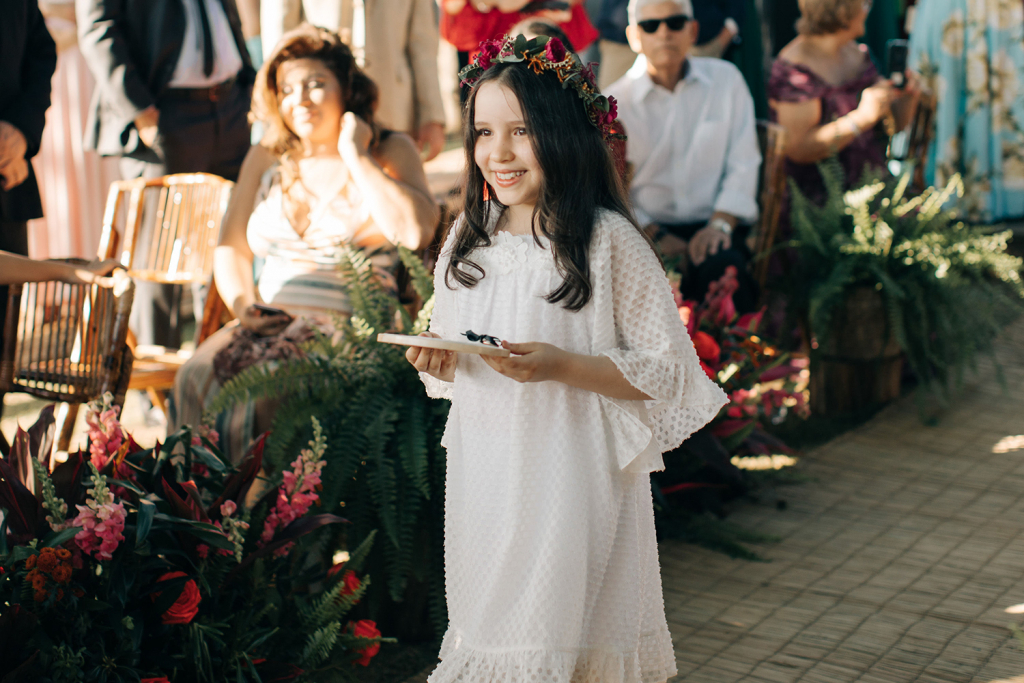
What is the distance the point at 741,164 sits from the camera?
388 centimetres

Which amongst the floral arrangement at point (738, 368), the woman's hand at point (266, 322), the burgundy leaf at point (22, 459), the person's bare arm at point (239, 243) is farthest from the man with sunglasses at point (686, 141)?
the burgundy leaf at point (22, 459)

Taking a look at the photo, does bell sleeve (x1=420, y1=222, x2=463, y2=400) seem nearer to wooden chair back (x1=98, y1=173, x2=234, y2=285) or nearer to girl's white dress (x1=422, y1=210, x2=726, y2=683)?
girl's white dress (x1=422, y1=210, x2=726, y2=683)

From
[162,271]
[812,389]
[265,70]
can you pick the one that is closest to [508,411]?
[265,70]

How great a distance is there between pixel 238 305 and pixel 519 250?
152 centimetres

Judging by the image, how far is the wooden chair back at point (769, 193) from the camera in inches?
156

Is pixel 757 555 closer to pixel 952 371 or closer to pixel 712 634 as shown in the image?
pixel 712 634

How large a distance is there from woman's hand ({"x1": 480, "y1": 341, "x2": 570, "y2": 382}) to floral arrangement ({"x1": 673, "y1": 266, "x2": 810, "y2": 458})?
1481 mm

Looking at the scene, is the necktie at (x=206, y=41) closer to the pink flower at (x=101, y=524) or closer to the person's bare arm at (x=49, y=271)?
the person's bare arm at (x=49, y=271)

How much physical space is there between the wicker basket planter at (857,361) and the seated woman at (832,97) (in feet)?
1.71

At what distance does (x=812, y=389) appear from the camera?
429 centimetres

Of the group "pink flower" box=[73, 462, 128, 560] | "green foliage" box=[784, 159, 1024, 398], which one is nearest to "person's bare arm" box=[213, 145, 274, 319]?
"pink flower" box=[73, 462, 128, 560]

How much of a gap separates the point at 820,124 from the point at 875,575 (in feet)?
7.52

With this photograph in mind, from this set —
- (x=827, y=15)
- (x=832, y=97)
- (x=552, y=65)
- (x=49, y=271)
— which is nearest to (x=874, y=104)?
(x=832, y=97)

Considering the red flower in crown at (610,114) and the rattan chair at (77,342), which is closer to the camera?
the red flower in crown at (610,114)
